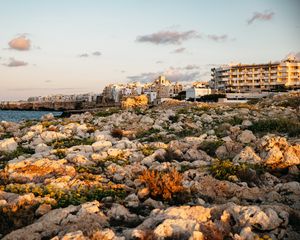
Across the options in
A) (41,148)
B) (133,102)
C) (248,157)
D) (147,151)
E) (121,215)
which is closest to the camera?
(121,215)

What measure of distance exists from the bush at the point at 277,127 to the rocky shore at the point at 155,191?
629 mm

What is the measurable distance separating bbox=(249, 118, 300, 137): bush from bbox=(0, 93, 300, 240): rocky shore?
2.06 ft

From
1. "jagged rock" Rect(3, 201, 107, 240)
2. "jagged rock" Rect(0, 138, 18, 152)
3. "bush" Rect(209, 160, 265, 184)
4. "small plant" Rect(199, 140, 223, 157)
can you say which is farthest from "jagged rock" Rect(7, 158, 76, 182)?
"small plant" Rect(199, 140, 223, 157)

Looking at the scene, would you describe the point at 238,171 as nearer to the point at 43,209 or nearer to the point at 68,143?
the point at 43,209

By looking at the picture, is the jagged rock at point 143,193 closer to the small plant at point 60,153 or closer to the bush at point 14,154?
the small plant at point 60,153

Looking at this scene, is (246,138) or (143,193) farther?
(246,138)

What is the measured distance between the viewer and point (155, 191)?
9.57 m

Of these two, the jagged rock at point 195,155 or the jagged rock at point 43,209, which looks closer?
the jagged rock at point 43,209

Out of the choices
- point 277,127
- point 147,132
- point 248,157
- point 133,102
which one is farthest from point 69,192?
point 133,102

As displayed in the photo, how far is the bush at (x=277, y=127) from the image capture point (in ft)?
60.3

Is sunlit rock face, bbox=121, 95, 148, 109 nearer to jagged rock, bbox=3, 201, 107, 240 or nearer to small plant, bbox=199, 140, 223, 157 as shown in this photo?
small plant, bbox=199, 140, 223, 157

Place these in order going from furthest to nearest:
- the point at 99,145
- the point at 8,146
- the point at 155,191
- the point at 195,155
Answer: the point at 8,146, the point at 99,145, the point at 195,155, the point at 155,191

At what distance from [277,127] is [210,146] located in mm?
6207

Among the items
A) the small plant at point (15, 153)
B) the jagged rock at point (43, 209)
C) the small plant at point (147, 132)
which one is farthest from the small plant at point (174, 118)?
the jagged rock at point (43, 209)
